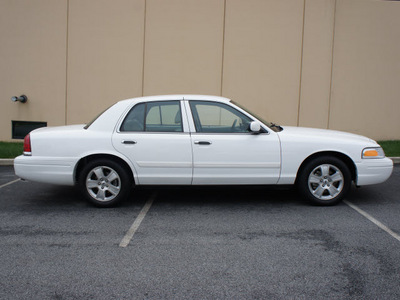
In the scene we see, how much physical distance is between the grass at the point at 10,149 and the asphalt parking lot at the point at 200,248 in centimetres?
367

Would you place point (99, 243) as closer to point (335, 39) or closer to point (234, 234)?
point (234, 234)

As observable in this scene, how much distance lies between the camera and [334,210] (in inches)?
239

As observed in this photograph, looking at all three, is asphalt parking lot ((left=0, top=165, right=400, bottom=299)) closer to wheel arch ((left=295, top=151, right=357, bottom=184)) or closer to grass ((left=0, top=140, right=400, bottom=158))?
wheel arch ((left=295, top=151, right=357, bottom=184))

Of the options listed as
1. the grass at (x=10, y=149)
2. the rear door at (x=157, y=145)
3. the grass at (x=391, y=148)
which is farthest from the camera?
the grass at (x=391, y=148)

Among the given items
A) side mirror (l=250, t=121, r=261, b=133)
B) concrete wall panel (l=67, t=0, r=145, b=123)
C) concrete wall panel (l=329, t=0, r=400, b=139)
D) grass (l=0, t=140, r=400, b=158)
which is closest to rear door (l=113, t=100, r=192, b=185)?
side mirror (l=250, t=121, r=261, b=133)

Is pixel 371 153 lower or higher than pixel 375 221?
higher

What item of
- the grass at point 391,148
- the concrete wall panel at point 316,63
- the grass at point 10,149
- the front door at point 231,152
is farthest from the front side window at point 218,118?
the concrete wall panel at point 316,63

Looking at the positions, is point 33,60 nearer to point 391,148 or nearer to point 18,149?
point 18,149

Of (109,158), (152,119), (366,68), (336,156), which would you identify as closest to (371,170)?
(336,156)

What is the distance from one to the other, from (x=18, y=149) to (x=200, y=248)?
7946 mm

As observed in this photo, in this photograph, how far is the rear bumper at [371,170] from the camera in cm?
621

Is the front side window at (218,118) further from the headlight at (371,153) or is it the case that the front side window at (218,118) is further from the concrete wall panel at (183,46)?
the concrete wall panel at (183,46)

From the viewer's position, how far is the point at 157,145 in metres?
6.02

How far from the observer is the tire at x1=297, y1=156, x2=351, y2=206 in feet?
20.2
